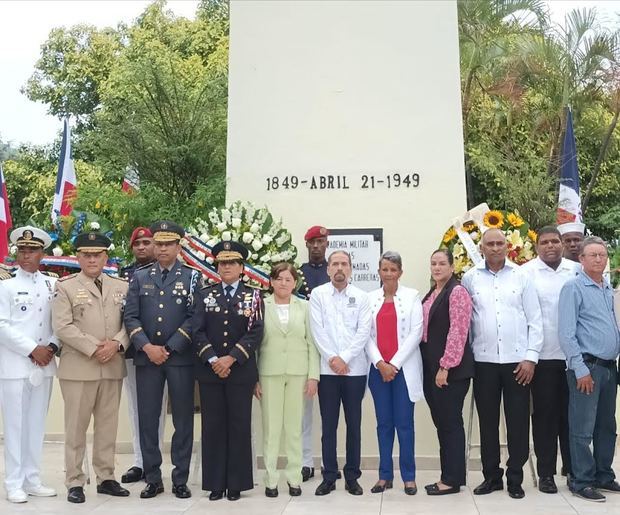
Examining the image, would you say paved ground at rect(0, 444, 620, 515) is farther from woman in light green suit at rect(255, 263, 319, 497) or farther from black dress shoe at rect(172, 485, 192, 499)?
woman in light green suit at rect(255, 263, 319, 497)

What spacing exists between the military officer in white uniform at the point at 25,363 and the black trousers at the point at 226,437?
1142 mm

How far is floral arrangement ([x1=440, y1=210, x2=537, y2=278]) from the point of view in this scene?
22.8ft

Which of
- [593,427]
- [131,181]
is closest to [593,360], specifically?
[593,427]

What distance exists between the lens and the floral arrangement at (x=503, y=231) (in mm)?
6941

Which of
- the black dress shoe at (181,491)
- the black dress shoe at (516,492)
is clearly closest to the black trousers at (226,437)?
the black dress shoe at (181,491)

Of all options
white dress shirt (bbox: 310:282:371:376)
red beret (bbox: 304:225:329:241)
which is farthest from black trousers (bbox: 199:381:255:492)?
red beret (bbox: 304:225:329:241)

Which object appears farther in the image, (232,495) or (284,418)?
(284,418)

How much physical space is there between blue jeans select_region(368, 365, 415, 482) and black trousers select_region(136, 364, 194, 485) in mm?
1314

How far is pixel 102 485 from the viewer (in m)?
6.11

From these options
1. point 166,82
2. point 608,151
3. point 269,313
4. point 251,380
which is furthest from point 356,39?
point 608,151

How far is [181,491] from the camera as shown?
6016 mm

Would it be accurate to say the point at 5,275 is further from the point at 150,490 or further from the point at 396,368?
the point at 396,368

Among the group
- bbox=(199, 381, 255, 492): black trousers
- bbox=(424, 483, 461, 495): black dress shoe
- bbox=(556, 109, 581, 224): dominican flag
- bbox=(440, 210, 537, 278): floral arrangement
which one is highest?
A: bbox=(556, 109, 581, 224): dominican flag

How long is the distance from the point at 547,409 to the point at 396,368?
1.10 meters
